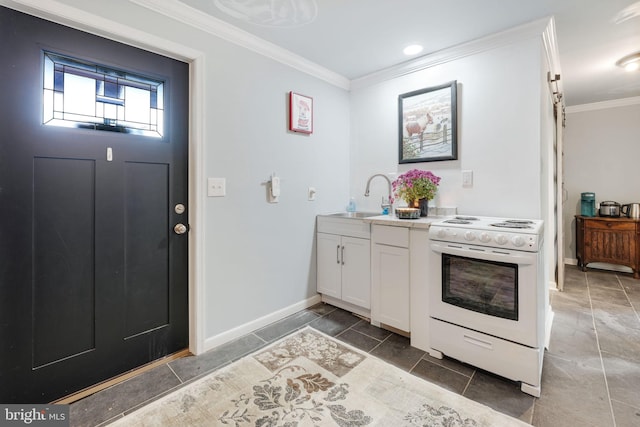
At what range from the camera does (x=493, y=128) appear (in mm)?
2414

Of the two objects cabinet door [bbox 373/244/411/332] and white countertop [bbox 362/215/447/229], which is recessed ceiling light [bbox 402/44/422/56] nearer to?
white countertop [bbox 362/215/447/229]

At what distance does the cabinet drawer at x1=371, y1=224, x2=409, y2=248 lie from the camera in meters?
2.27

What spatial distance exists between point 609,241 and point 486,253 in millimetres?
3635

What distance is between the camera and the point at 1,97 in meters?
1.45

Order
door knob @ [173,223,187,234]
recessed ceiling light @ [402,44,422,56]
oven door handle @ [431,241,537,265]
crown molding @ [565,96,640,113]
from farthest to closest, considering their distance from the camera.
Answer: crown molding @ [565,96,640,113], recessed ceiling light @ [402,44,422,56], door knob @ [173,223,187,234], oven door handle @ [431,241,537,265]

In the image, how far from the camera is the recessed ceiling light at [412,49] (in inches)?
100

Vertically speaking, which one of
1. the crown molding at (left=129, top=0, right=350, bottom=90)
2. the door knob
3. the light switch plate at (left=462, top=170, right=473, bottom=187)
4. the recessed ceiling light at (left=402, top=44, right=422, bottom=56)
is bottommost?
the door knob

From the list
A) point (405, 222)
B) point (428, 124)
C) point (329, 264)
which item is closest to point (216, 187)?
point (329, 264)

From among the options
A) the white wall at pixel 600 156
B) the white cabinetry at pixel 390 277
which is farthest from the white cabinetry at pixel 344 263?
the white wall at pixel 600 156

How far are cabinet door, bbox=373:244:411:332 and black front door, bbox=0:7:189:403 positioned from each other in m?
1.53

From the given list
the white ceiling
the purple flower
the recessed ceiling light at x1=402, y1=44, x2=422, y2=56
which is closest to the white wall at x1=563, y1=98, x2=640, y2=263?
the white ceiling

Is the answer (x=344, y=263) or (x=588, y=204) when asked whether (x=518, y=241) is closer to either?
(x=344, y=263)

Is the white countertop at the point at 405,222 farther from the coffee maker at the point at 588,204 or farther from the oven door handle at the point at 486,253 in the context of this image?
the coffee maker at the point at 588,204

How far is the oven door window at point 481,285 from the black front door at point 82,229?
1896 mm
